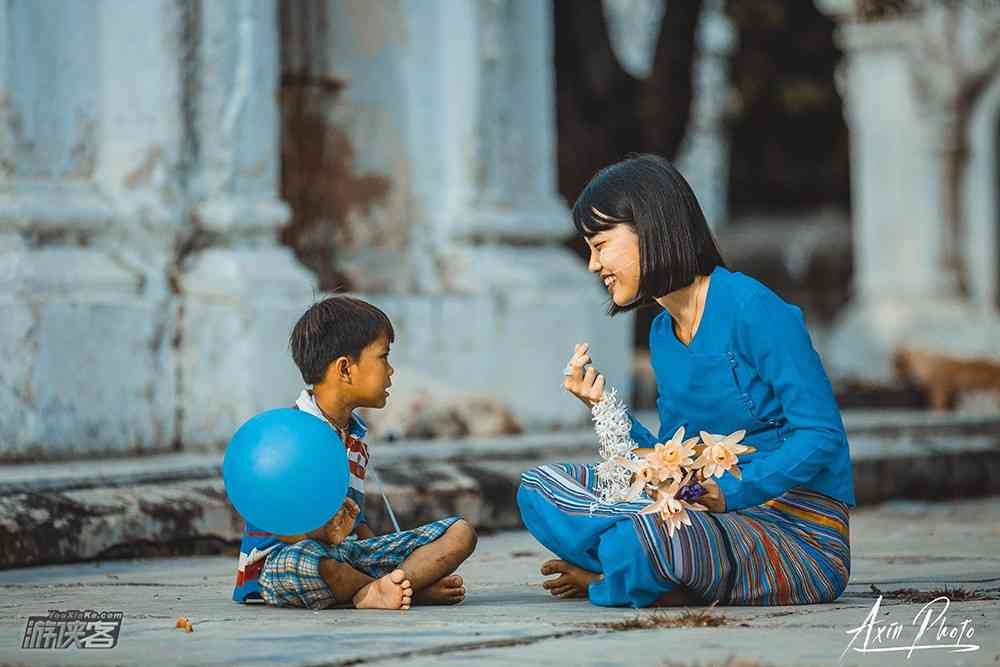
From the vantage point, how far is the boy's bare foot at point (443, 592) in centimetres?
490

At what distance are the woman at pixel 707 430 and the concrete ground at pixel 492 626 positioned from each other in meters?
0.09

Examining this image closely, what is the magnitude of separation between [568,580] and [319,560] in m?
0.64

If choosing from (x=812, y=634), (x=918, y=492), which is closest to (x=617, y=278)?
(x=812, y=634)

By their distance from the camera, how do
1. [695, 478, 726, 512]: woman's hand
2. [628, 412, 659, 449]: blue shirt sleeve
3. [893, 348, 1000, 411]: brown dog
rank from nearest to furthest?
1. [695, 478, 726, 512]: woman's hand
2. [628, 412, 659, 449]: blue shirt sleeve
3. [893, 348, 1000, 411]: brown dog

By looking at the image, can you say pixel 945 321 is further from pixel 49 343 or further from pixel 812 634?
pixel 812 634

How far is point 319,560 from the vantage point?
4.78 meters

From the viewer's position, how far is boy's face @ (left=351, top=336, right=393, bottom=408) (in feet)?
16.2

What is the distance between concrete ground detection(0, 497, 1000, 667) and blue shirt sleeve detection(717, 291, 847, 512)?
297 millimetres

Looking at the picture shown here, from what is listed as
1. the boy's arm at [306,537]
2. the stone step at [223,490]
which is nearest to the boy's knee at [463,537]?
the boy's arm at [306,537]

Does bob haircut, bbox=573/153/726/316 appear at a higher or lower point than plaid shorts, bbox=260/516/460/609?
higher

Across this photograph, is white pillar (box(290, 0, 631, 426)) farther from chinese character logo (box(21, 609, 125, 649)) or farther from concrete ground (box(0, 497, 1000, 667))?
chinese character logo (box(21, 609, 125, 649))

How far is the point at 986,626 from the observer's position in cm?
433

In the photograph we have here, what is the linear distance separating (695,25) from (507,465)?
504cm

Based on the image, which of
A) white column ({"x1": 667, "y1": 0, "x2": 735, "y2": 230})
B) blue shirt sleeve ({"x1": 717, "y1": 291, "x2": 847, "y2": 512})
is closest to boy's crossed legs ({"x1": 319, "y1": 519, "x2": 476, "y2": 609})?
blue shirt sleeve ({"x1": 717, "y1": 291, "x2": 847, "y2": 512})
